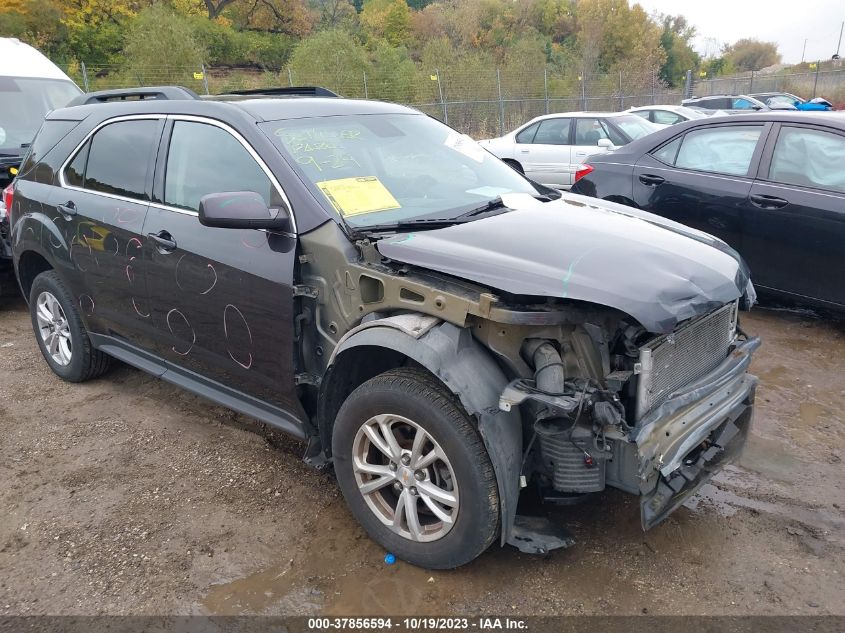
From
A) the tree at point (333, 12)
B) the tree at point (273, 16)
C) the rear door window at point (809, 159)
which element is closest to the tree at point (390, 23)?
the tree at point (333, 12)

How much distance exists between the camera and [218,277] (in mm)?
3199

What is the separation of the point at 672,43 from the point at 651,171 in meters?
73.4

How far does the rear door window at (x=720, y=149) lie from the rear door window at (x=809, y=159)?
209mm

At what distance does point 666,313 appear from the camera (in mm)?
2291

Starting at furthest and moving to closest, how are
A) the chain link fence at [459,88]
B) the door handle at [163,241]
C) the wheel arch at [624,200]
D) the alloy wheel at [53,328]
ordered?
the chain link fence at [459,88], the wheel arch at [624,200], the alloy wheel at [53,328], the door handle at [163,241]

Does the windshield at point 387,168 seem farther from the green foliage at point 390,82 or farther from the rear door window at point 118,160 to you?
the green foliage at point 390,82

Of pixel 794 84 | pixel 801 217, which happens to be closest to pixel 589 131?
pixel 801 217

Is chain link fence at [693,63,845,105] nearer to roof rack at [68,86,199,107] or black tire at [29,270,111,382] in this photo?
roof rack at [68,86,199,107]

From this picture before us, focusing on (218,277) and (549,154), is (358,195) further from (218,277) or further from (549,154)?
(549,154)

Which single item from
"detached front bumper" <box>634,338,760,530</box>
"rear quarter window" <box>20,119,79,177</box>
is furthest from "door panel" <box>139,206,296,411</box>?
"detached front bumper" <box>634,338,760,530</box>

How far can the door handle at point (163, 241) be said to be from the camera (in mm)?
3420

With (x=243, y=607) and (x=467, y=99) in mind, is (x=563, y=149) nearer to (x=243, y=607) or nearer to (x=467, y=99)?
(x=243, y=607)

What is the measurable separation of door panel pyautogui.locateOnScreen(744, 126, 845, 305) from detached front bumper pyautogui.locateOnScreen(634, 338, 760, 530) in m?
2.19

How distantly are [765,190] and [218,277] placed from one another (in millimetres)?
4134
